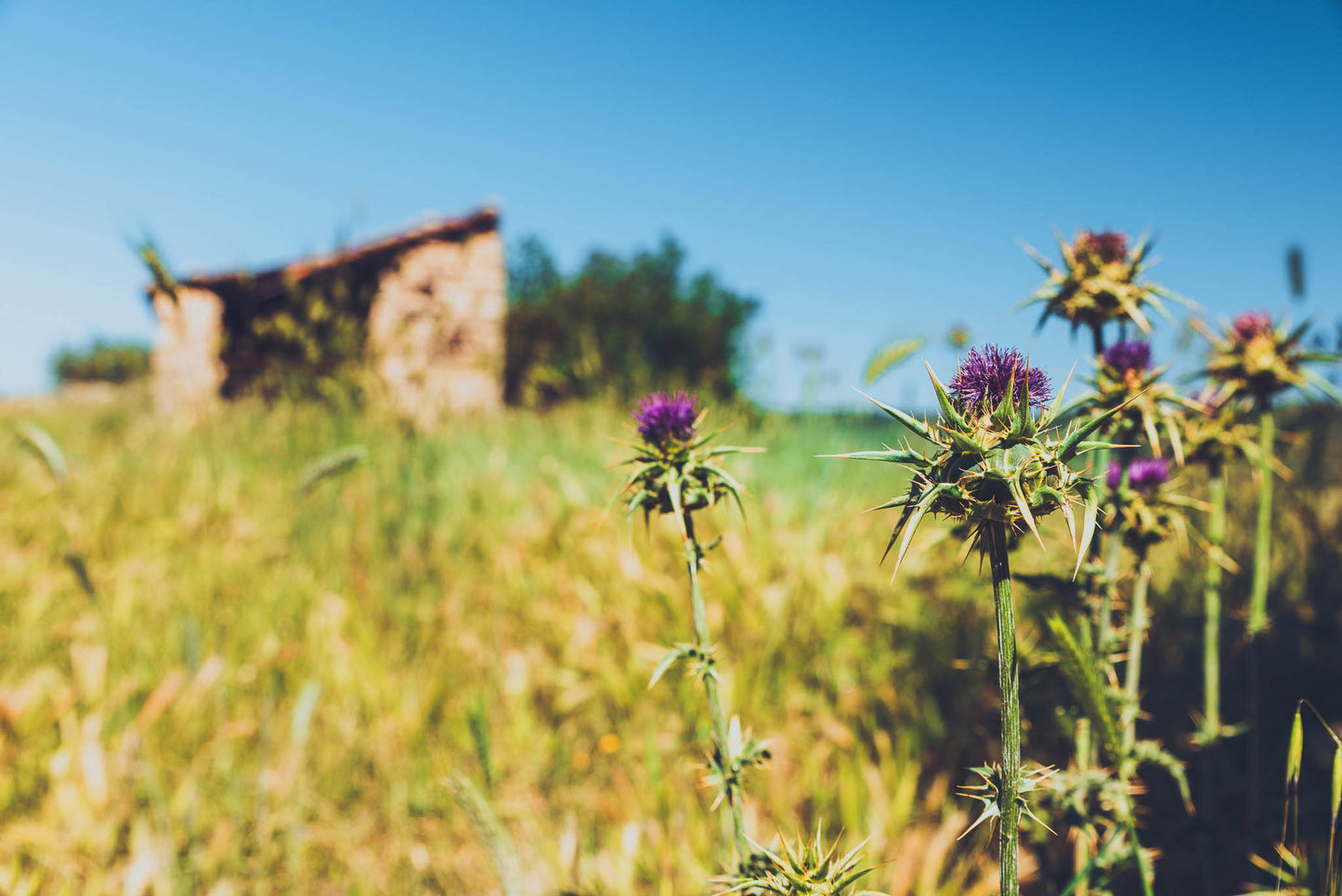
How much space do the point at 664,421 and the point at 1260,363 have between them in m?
1.37

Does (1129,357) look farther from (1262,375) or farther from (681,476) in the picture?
(681,476)

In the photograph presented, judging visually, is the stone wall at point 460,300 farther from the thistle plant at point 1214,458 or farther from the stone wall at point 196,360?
the thistle plant at point 1214,458

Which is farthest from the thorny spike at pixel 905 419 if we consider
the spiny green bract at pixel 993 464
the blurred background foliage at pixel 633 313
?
the blurred background foliage at pixel 633 313

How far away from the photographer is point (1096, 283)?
1.23 meters

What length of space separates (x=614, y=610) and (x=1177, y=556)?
261 cm

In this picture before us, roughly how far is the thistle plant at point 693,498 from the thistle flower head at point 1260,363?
1158 mm

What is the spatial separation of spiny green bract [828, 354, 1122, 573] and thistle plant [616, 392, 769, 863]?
266mm

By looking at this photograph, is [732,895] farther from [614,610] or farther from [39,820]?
[39,820]

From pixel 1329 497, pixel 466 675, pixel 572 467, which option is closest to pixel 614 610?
pixel 466 675

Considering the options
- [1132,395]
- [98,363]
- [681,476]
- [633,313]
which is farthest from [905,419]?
[98,363]

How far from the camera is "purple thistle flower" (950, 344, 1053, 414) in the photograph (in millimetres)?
725

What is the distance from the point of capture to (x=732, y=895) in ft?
3.06

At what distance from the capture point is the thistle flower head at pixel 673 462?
979mm

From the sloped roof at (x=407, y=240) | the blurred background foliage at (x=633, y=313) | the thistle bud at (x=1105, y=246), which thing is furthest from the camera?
the blurred background foliage at (x=633, y=313)
